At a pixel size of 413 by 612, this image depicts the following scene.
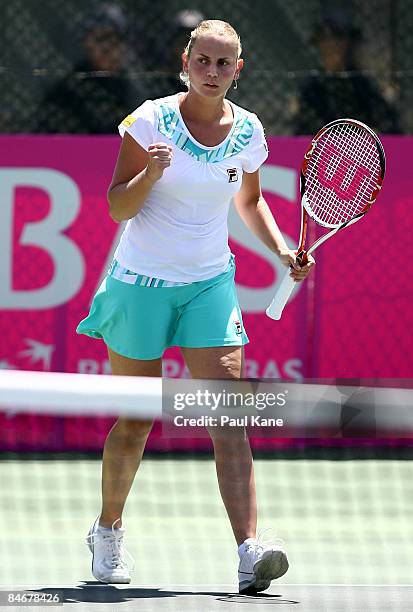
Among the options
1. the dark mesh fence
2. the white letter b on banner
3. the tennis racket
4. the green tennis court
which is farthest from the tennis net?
the dark mesh fence

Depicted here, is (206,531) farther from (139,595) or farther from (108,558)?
(139,595)

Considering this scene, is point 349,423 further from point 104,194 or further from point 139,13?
point 139,13

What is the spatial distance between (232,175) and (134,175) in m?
0.29

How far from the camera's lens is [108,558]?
4348mm

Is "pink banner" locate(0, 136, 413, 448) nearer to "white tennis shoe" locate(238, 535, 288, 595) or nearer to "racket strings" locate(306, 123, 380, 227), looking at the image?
"racket strings" locate(306, 123, 380, 227)

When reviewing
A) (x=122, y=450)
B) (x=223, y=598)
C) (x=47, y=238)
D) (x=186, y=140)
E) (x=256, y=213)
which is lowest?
(x=223, y=598)

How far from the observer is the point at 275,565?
4141 mm

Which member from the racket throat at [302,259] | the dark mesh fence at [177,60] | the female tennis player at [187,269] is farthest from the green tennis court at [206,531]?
the dark mesh fence at [177,60]

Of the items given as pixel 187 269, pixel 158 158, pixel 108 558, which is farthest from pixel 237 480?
pixel 158 158

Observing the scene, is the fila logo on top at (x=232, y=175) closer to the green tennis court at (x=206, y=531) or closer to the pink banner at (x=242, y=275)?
the green tennis court at (x=206, y=531)

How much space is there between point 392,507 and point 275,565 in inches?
71.7

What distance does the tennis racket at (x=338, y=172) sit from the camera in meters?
4.60

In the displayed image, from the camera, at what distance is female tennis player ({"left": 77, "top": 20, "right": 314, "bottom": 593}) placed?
164 inches

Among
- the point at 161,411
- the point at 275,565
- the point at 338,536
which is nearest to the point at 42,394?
the point at 161,411
